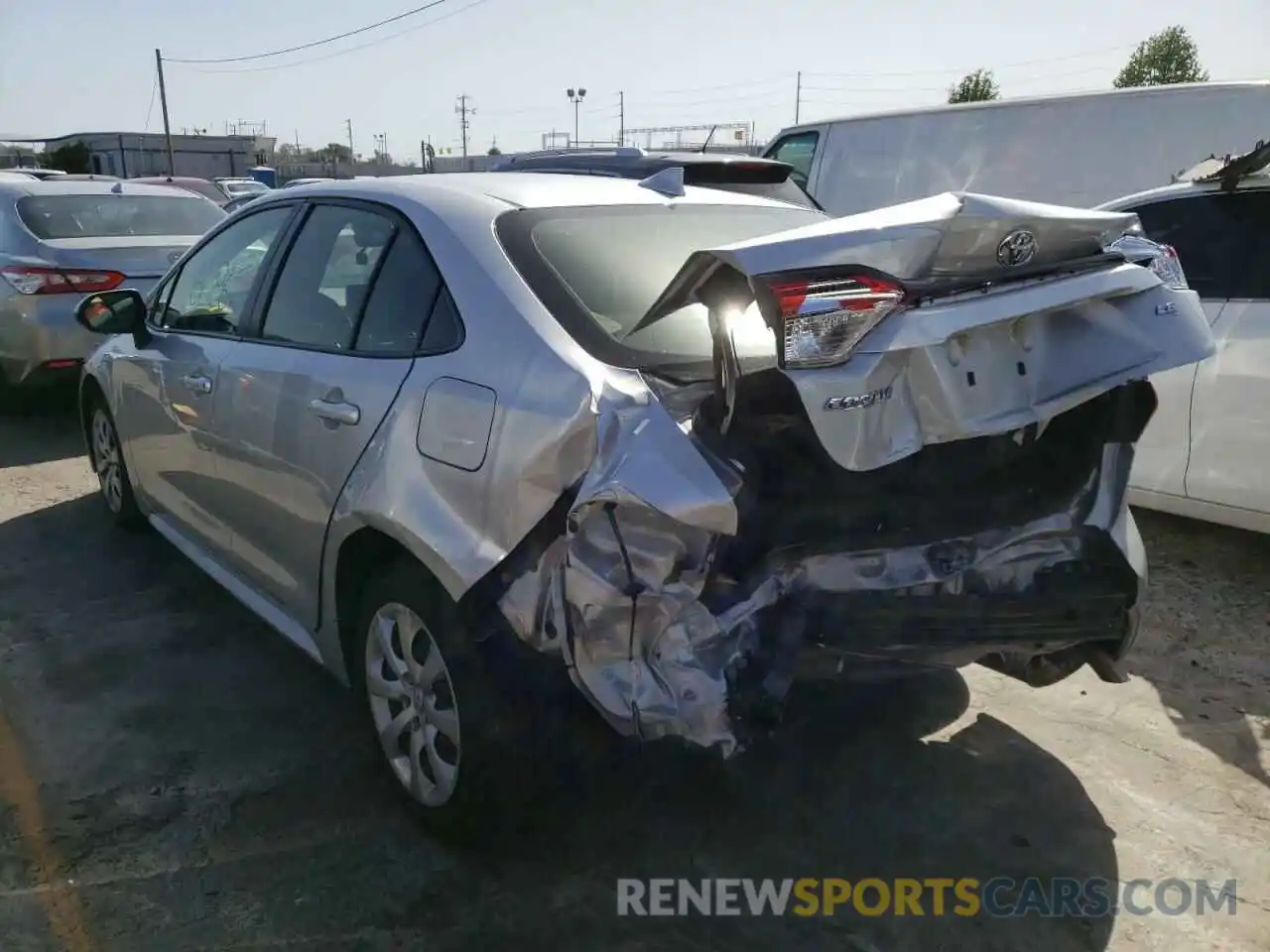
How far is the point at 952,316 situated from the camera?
2.17 metres

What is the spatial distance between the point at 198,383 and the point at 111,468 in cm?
174

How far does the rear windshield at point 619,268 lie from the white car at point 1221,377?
242cm

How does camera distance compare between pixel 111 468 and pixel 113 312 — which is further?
pixel 111 468

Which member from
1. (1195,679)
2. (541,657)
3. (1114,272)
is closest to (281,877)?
(541,657)

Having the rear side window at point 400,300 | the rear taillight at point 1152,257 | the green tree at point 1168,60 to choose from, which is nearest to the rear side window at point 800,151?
the rear taillight at point 1152,257

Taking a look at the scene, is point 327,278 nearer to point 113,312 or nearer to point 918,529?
point 113,312

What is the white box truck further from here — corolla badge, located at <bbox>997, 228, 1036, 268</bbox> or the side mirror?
the side mirror

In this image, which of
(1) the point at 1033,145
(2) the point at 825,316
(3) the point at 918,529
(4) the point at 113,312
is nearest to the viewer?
(2) the point at 825,316

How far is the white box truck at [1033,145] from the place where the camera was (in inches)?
279

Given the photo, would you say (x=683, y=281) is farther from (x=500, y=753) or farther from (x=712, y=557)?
(x=500, y=753)

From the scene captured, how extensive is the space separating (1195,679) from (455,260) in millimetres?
2955

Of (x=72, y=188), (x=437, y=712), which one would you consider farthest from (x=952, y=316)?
(x=72, y=188)

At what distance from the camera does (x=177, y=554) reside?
4.93 meters

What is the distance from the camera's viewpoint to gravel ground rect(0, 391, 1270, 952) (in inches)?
99.1
